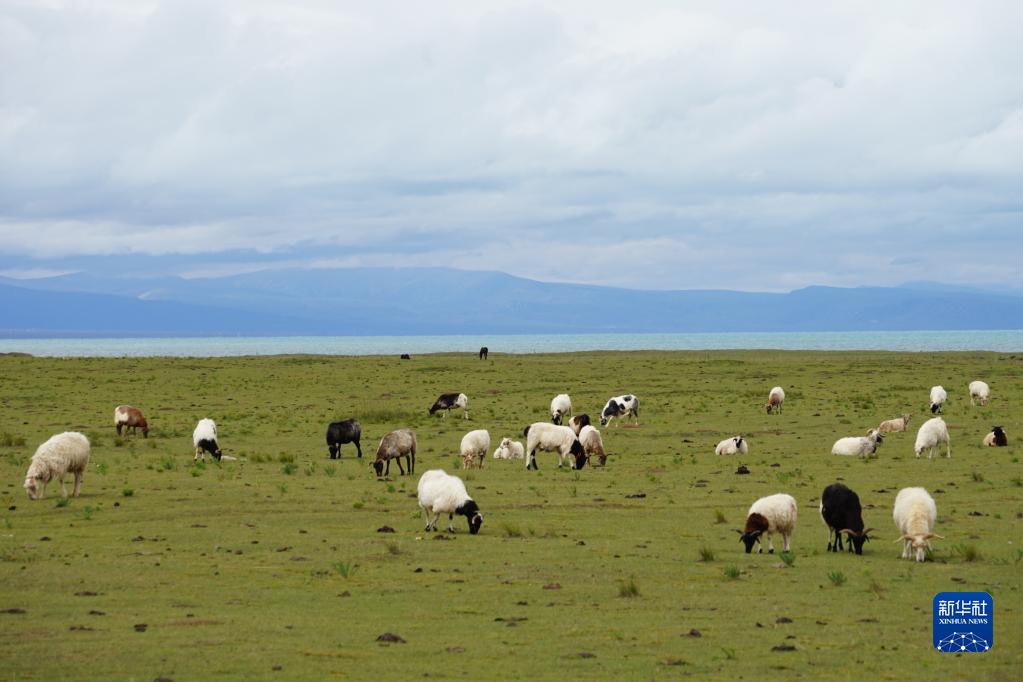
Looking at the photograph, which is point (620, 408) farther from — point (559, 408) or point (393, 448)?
point (393, 448)

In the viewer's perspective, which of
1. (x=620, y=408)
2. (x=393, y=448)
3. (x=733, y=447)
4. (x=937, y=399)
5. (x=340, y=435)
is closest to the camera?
(x=393, y=448)

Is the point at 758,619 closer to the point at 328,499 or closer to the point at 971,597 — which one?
the point at 971,597

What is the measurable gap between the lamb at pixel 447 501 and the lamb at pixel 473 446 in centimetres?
1013

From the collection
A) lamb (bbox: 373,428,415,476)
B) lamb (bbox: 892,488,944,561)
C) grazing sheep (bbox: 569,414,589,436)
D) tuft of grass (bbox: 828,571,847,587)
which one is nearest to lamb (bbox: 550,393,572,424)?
grazing sheep (bbox: 569,414,589,436)

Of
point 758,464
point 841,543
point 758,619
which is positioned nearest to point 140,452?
point 758,464

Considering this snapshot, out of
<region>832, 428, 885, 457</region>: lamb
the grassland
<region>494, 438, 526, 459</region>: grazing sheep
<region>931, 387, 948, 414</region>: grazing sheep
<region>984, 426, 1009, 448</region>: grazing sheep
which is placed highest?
<region>931, 387, 948, 414</region>: grazing sheep

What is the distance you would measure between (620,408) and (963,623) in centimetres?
3289

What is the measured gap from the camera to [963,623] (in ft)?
44.8

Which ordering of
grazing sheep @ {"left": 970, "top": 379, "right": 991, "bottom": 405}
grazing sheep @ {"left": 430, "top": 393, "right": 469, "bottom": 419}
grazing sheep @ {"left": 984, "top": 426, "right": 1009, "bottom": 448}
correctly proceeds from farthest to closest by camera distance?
grazing sheep @ {"left": 970, "top": 379, "right": 991, "bottom": 405} → grazing sheep @ {"left": 430, "top": 393, "right": 469, "bottom": 419} → grazing sheep @ {"left": 984, "top": 426, "right": 1009, "bottom": 448}

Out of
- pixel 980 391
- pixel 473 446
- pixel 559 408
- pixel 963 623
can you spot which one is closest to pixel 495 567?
pixel 963 623

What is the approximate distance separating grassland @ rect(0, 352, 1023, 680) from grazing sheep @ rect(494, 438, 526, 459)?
Result: 1.82 m

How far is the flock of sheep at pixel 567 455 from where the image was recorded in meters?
19.7

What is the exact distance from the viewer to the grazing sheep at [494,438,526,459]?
117 ft

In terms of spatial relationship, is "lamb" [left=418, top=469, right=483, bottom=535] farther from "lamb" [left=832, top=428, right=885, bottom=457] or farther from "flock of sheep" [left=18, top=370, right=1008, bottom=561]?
"lamb" [left=832, top=428, right=885, bottom=457]
